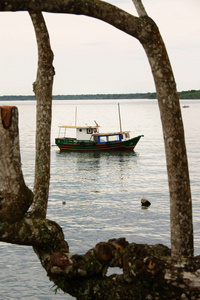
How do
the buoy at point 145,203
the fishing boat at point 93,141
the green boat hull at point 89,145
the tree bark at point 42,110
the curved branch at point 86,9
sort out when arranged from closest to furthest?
the curved branch at point 86,9
the tree bark at point 42,110
the buoy at point 145,203
the fishing boat at point 93,141
the green boat hull at point 89,145

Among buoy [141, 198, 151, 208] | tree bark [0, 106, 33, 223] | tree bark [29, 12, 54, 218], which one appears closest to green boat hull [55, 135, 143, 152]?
buoy [141, 198, 151, 208]

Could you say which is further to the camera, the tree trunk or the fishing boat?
the fishing boat

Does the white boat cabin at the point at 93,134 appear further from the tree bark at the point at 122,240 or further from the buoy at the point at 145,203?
the tree bark at the point at 122,240

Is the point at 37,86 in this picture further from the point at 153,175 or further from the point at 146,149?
the point at 146,149

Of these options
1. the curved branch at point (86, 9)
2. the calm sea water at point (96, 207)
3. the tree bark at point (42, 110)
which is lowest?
the calm sea water at point (96, 207)

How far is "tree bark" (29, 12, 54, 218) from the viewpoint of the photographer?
237 inches

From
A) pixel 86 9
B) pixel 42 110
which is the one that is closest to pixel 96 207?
pixel 42 110

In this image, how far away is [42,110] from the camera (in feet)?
20.4

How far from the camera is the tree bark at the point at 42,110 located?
6012mm

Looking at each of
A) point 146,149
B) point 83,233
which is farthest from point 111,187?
point 146,149

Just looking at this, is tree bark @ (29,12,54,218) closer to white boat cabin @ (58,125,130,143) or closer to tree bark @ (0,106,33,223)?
tree bark @ (0,106,33,223)

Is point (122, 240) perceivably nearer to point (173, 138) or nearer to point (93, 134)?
point (173, 138)

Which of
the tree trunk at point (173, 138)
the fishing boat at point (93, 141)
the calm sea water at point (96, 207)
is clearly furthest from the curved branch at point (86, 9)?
the fishing boat at point (93, 141)

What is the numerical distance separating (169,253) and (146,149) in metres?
62.9
